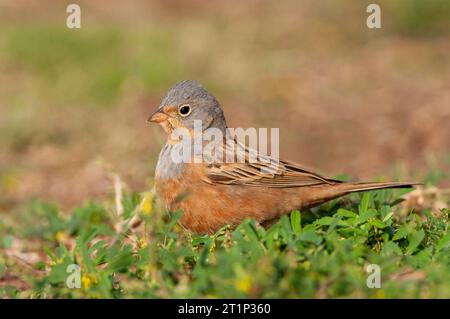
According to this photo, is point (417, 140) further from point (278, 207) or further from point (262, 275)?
point (262, 275)

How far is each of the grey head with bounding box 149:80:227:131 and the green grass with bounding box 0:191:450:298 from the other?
0.93 metres

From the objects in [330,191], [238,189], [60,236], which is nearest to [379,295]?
[330,191]

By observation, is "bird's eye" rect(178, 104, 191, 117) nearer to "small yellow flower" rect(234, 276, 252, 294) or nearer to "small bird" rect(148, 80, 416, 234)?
"small bird" rect(148, 80, 416, 234)

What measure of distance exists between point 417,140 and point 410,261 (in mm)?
5367

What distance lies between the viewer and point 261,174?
20.8 feet

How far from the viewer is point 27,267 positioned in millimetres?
6219

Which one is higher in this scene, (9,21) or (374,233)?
(9,21)

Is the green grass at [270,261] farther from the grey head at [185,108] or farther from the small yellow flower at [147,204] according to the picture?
the grey head at [185,108]

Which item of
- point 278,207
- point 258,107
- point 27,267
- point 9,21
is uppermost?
point 9,21

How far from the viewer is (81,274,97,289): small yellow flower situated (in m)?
4.87

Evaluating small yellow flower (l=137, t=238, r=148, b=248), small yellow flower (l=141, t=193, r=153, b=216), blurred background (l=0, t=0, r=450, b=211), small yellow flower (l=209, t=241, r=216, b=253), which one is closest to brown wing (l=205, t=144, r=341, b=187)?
small yellow flower (l=141, t=193, r=153, b=216)

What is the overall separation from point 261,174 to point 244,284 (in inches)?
84.3

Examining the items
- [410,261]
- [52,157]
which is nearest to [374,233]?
[410,261]

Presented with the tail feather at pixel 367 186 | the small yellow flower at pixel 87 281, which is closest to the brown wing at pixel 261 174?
the tail feather at pixel 367 186
